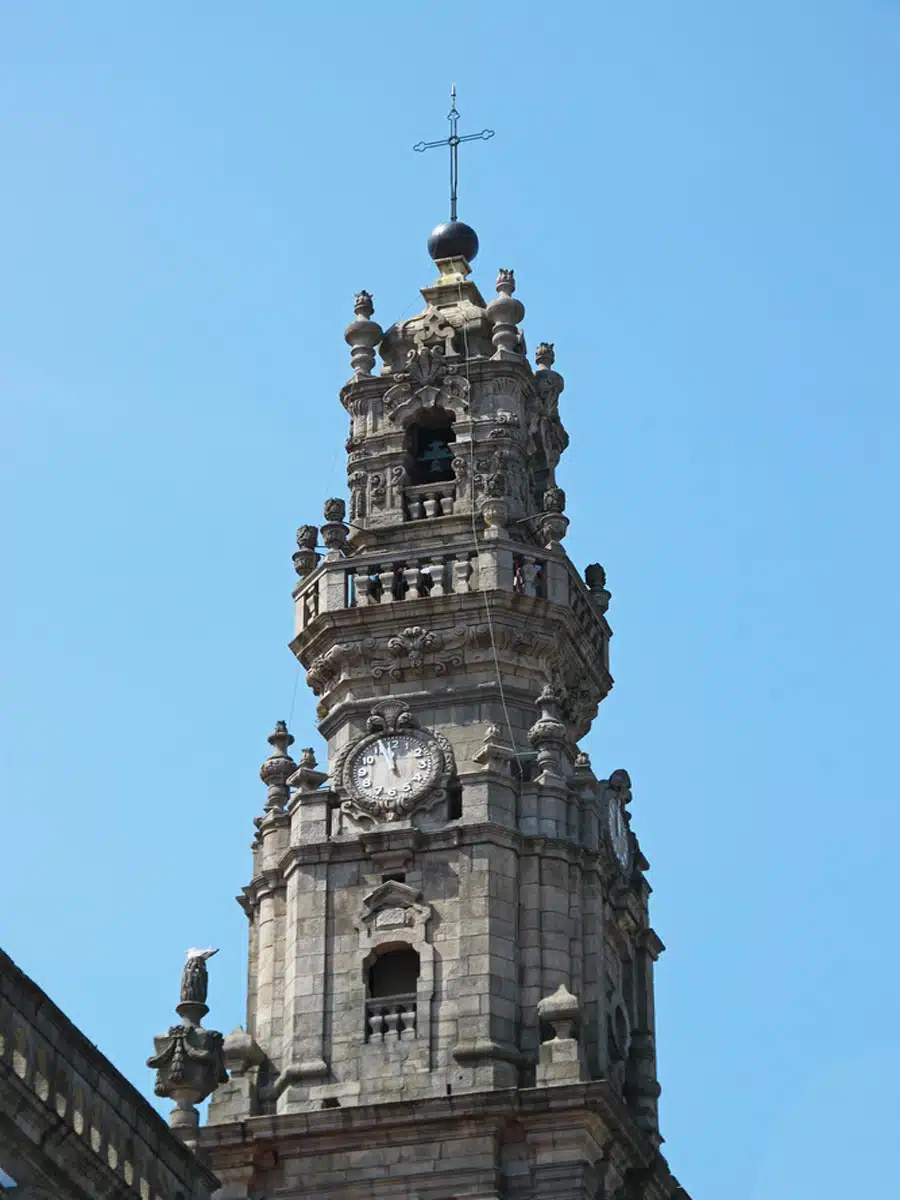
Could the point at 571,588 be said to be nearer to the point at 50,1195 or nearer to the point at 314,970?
the point at 314,970

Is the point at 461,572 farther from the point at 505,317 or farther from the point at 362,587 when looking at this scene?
the point at 505,317

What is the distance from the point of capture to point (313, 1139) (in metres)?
45.1

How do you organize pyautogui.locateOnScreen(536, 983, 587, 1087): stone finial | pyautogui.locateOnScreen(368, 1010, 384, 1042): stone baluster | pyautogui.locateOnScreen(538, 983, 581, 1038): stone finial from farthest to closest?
pyautogui.locateOnScreen(368, 1010, 384, 1042): stone baluster
pyautogui.locateOnScreen(538, 983, 581, 1038): stone finial
pyautogui.locateOnScreen(536, 983, 587, 1087): stone finial

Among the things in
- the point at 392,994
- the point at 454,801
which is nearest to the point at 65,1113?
the point at 392,994

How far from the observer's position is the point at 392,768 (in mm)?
48469

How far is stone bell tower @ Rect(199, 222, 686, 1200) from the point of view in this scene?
4488 cm

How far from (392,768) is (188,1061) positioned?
11250 mm

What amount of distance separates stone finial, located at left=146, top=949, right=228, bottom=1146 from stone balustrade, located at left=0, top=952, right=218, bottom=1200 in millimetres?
7900

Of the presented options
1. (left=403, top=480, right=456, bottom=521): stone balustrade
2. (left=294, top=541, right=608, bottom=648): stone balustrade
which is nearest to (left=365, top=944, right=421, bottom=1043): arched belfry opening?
(left=294, top=541, right=608, bottom=648): stone balustrade

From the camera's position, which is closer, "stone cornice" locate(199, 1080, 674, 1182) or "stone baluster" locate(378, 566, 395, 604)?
"stone cornice" locate(199, 1080, 674, 1182)

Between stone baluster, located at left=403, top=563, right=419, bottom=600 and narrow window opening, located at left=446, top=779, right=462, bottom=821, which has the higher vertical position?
stone baluster, located at left=403, top=563, right=419, bottom=600

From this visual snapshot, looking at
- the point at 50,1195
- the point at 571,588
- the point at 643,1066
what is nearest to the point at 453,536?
the point at 571,588

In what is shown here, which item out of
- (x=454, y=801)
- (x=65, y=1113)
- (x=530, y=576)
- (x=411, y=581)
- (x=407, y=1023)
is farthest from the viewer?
(x=530, y=576)

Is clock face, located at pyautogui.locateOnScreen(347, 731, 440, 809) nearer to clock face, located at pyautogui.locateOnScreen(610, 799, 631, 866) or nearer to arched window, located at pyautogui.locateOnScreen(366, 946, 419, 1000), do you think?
arched window, located at pyautogui.locateOnScreen(366, 946, 419, 1000)
